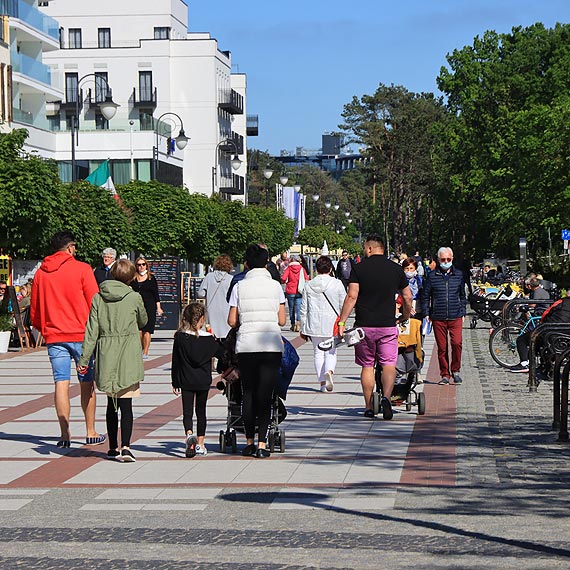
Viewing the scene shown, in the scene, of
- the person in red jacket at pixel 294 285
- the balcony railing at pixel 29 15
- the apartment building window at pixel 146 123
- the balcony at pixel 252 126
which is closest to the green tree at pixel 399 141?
the balcony at pixel 252 126

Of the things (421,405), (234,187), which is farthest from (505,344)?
(234,187)

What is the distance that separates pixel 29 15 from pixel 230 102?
118 ft

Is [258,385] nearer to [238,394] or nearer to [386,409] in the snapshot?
[238,394]

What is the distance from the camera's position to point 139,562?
704cm

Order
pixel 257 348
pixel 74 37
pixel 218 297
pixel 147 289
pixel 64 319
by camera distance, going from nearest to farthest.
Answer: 1. pixel 257 348
2. pixel 64 319
3. pixel 218 297
4. pixel 147 289
5. pixel 74 37

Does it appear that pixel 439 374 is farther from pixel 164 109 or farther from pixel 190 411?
pixel 164 109

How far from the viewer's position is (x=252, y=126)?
365 feet

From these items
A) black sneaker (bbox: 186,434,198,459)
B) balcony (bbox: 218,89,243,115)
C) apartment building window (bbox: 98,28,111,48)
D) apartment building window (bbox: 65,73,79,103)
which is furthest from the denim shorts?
apartment building window (bbox: 98,28,111,48)

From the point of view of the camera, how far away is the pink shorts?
13.5 meters

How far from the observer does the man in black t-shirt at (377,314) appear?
1354 cm

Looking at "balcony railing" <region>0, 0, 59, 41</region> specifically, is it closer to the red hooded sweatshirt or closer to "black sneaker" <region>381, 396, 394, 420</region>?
"black sneaker" <region>381, 396, 394, 420</region>

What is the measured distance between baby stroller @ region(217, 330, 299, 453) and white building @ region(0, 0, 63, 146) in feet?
140

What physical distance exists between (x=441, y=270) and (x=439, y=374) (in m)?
1.73

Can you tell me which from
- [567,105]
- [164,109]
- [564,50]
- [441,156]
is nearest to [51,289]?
[567,105]
